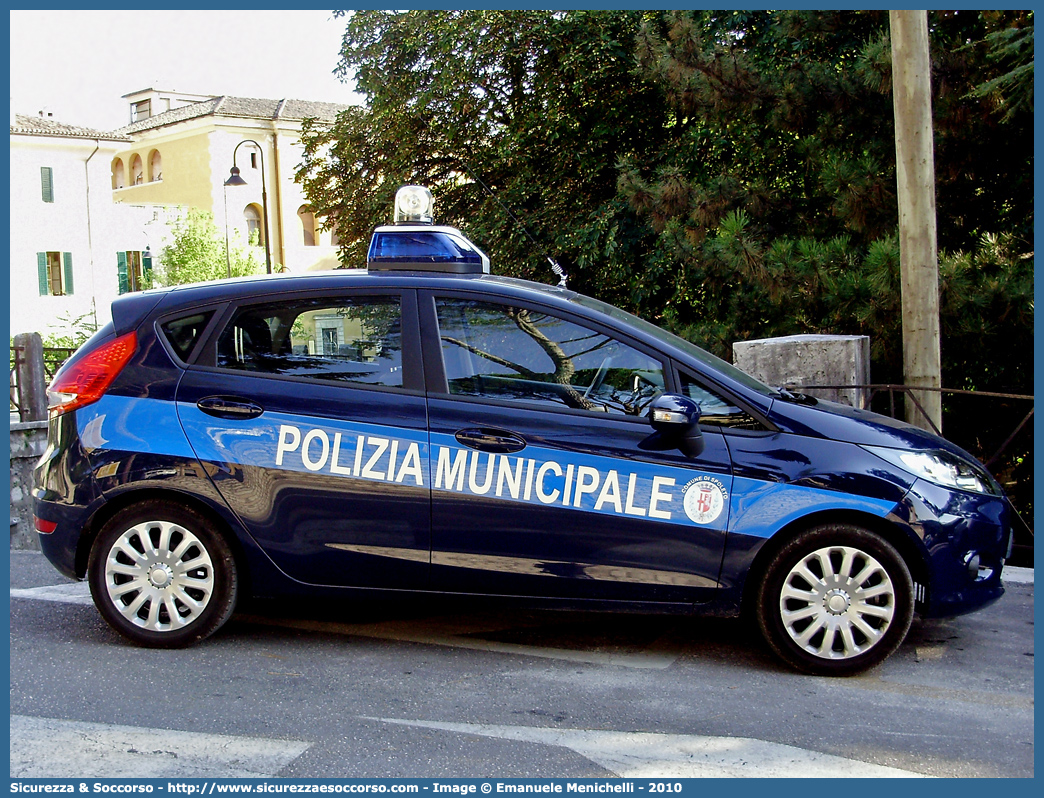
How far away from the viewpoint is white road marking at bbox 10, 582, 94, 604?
17.4 feet

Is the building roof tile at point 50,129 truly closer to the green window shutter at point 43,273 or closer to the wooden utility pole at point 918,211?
the green window shutter at point 43,273

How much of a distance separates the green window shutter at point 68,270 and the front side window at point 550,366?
4072 centimetres

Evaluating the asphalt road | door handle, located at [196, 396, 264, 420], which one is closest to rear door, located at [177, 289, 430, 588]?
door handle, located at [196, 396, 264, 420]

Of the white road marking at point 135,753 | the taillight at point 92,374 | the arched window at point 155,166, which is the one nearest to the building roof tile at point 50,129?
the arched window at point 155,166

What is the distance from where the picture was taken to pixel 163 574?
14.3 ft

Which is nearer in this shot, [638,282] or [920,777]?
[920,777]

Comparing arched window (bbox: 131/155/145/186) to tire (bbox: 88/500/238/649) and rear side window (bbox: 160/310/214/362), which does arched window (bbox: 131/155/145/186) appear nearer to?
rear side window (bbox: 160/310/214/362)

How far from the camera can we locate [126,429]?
4363 mm

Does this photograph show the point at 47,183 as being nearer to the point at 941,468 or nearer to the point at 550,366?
the point at 550,366

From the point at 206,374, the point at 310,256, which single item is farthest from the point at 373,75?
the point at 310,256

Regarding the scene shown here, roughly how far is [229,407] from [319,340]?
1.53 feet

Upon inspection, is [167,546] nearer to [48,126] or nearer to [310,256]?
[48,126]

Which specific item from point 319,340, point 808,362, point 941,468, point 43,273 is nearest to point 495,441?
point 319,340

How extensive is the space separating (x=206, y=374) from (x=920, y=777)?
311 centimetres
